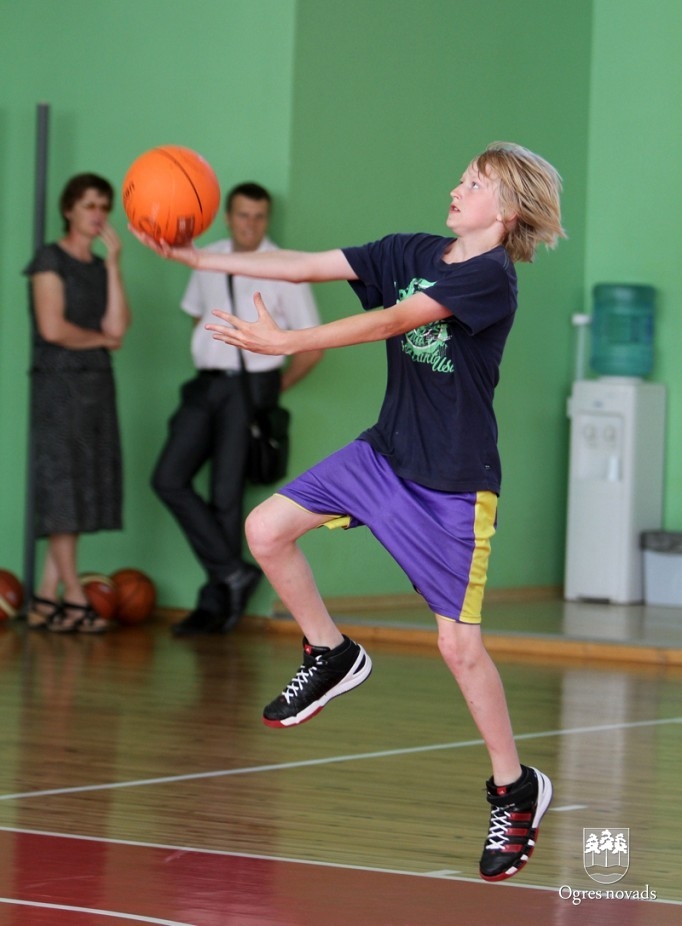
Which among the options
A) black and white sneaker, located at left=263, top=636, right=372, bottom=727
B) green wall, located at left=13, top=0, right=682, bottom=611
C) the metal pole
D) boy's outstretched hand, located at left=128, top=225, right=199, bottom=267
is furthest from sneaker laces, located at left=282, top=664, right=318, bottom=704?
the metal pole

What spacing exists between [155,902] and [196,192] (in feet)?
5.12

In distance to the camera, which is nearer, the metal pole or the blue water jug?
the metal pole

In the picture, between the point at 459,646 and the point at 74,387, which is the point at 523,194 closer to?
the point at 459,646

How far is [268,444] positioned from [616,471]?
6.93 ft

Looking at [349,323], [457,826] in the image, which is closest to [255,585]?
[457,826]

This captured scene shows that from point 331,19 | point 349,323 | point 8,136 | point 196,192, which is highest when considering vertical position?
point 331,19

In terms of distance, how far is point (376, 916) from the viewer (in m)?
3.09

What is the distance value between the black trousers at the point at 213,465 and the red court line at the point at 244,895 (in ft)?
11.8

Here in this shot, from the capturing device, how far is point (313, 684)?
360 centimetres

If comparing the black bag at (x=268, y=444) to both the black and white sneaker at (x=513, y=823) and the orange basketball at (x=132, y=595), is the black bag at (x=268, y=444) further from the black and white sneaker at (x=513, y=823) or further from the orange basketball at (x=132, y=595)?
the black and white sneaker at (x=513, y=823)

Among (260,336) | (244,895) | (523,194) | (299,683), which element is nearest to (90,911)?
(244,895)

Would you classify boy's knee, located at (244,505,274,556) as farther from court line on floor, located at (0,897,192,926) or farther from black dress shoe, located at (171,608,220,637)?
black dress shoe, located at (171,608,220,637)

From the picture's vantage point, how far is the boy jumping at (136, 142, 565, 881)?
3.37 meters

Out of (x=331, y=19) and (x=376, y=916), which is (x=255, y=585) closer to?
(x=331, y=19)
